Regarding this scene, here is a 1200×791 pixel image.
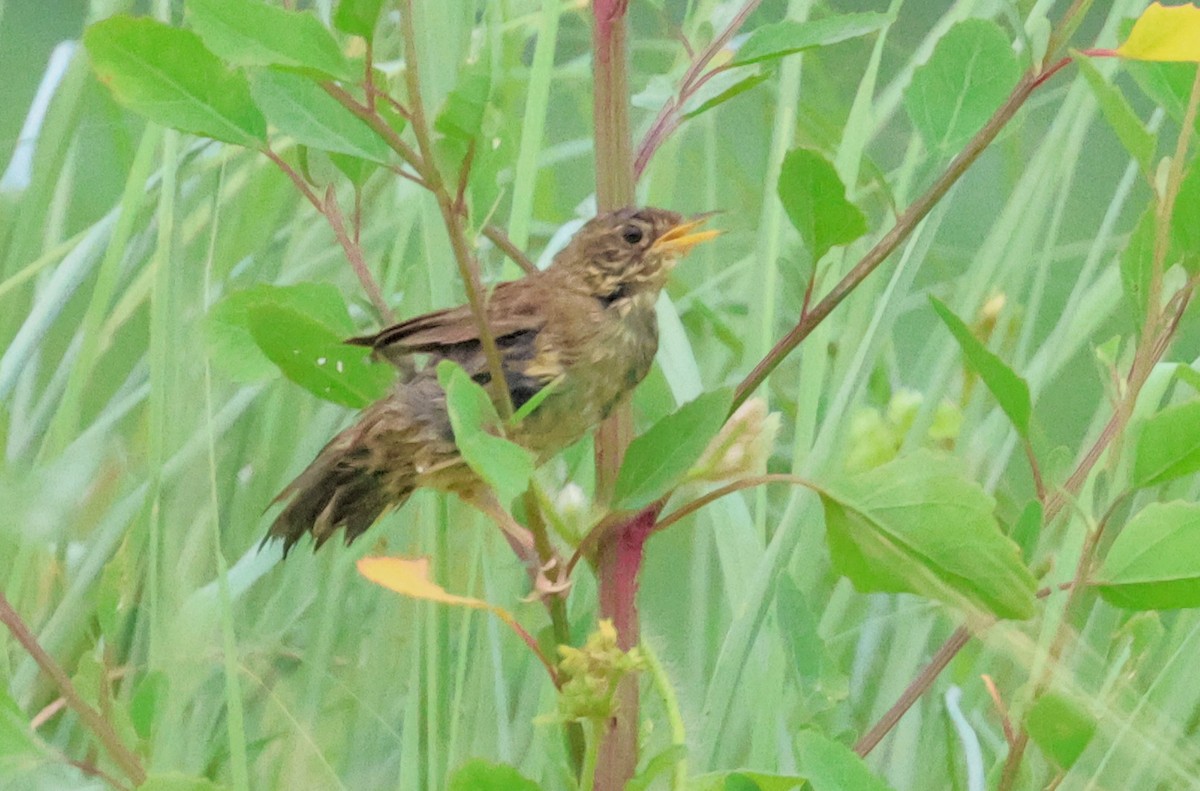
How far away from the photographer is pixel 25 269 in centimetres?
102

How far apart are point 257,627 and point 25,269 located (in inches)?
12.6

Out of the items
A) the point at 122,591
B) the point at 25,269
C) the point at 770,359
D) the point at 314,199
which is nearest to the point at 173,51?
the point at 314,199

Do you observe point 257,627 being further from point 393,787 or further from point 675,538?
point 675,538

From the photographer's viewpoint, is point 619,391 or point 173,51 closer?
point 173,51

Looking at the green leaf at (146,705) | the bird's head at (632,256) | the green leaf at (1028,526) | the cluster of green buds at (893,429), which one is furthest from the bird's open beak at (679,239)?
the green leaf at (146,705)

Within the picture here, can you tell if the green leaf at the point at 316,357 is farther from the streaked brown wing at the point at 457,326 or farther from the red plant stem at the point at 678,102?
the red plant stem at the point at 678,102

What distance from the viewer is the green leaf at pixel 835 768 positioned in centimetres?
51

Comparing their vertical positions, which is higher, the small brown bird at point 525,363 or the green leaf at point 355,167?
the green leaf at point 355,167

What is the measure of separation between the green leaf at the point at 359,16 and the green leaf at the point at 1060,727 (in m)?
0.36

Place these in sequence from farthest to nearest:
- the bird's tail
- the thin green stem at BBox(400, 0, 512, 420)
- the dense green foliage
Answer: the bird's tail < the dense green foliage < the thin green stem at BBox(400, 0, 512, 420)

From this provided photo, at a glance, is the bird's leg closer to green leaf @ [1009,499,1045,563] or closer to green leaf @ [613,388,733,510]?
green leaf @ [613,388,733,510]

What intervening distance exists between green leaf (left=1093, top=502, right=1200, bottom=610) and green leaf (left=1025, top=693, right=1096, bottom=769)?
0.05 metres

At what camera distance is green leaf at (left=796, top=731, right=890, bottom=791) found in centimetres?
51

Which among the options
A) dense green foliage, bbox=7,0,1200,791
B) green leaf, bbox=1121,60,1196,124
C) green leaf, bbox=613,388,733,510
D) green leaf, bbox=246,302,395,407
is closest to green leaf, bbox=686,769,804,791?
dense green foliage, bbox=7,0,1200,791
